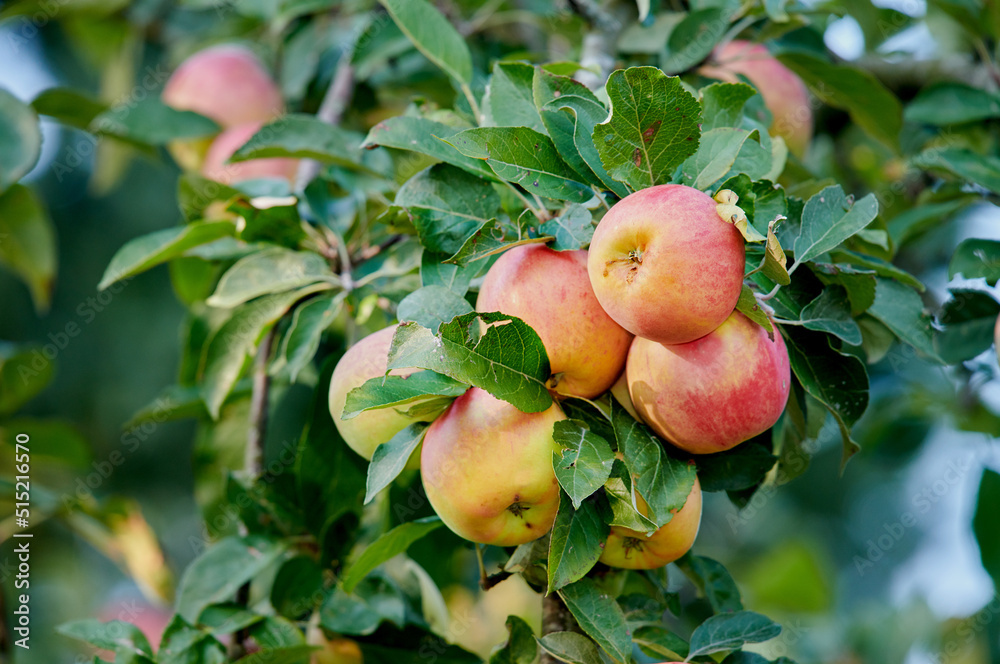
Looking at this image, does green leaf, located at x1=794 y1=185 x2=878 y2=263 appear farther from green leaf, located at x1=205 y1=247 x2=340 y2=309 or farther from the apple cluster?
green leaf, located at x1=205 y1=247 x2=340 y2=309

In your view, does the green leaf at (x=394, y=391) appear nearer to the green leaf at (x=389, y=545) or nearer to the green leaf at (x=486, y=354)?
the green leaf at (x=486, y=354)

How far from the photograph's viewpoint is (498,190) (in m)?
0.86

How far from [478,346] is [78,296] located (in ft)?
10.0

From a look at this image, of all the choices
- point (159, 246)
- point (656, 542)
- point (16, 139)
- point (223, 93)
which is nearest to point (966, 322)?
point (656, 542)

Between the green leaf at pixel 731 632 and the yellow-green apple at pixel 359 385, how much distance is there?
320 mm

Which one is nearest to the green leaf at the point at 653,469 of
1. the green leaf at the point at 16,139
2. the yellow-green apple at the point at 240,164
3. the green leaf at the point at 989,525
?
the green leaf at the point at 989,525

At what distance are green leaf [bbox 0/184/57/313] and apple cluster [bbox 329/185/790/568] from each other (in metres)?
1.16

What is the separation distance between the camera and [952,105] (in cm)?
131

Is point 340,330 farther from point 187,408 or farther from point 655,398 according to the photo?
point 655,398

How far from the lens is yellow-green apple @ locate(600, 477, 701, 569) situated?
728 mm

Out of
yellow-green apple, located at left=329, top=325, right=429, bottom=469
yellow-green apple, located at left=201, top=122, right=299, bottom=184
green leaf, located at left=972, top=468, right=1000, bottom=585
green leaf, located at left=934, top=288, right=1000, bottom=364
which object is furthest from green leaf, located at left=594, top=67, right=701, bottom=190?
yellow-green apple, located at left=201, top=122, right=299, bottom=184

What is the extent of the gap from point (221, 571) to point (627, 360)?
0.62m

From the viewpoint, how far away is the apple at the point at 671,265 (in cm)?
60

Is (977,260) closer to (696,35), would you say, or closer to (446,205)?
(696,35)
